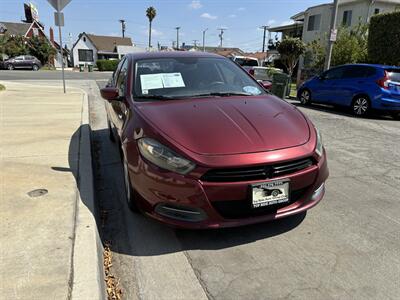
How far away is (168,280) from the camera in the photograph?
2.65 metres

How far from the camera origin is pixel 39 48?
44062 mm

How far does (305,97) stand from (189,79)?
9258mm

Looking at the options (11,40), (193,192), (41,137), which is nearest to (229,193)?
(193,192)

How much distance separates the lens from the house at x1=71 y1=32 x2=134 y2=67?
61500 mm

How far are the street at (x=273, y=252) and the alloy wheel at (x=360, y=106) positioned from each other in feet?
20.3

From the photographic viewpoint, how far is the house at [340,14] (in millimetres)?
30078

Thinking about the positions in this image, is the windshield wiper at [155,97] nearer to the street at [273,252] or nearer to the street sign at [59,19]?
the street at [273,252]

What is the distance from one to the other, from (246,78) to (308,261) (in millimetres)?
2445

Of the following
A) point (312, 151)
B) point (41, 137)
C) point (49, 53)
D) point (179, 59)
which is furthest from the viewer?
point (49, 53)

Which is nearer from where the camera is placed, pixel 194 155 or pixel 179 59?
pixel 194 155

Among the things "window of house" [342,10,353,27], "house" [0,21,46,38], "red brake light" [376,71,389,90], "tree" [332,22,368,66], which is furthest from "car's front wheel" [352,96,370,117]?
"house" [0,21,46,38]

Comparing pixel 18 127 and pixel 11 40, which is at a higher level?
pixel 11 40

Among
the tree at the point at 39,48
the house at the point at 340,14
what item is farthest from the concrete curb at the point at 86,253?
the tree at the point at 39,48

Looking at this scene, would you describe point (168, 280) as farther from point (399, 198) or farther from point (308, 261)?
point (399, 198)
